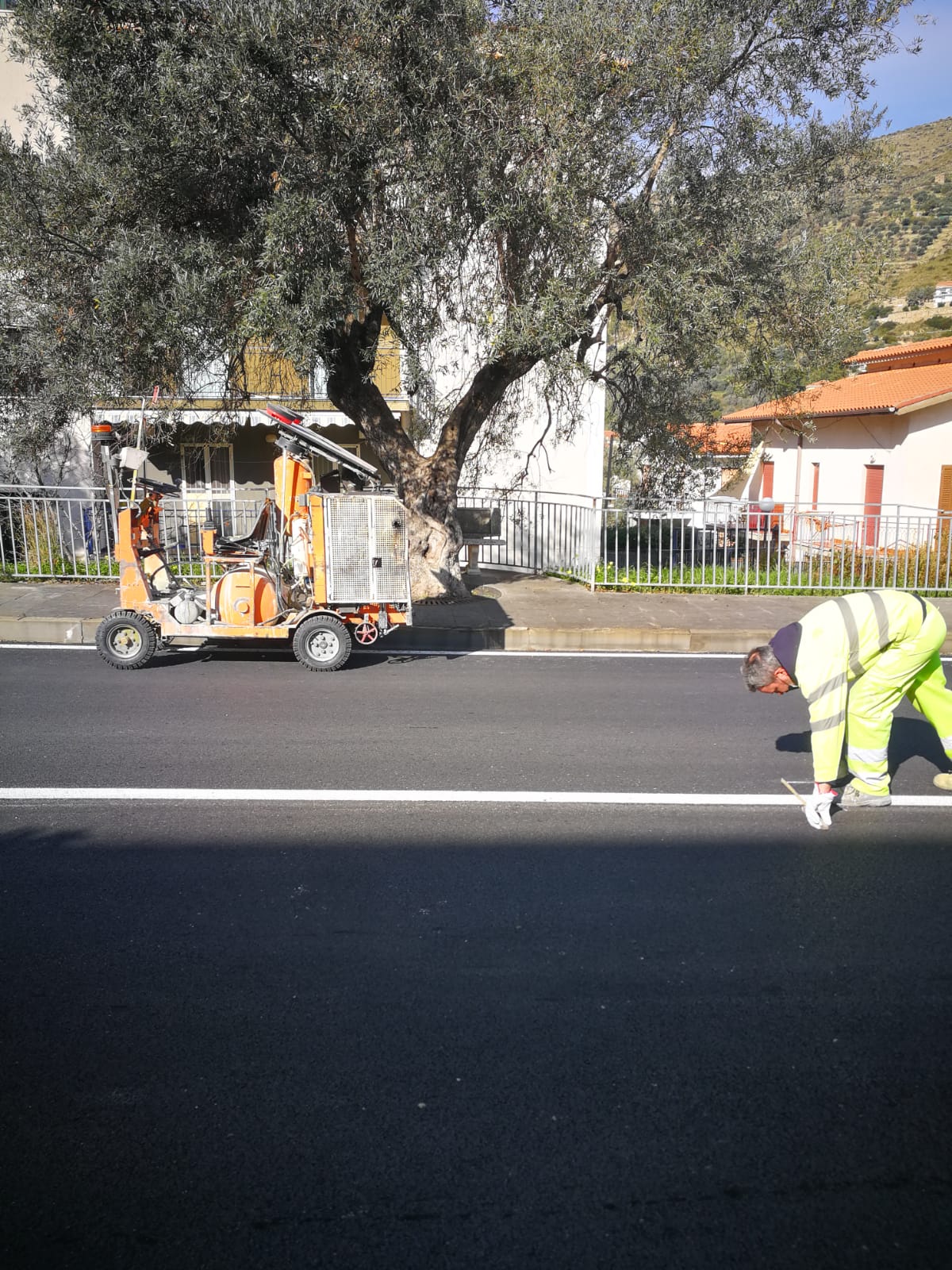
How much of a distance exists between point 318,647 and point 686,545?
20.9 ft

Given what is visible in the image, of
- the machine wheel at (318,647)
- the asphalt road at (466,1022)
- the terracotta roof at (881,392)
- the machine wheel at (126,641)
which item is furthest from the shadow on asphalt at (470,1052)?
the terracotta roof at (881,392)

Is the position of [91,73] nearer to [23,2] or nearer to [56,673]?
[23,2]

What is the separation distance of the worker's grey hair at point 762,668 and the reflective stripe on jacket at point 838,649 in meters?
0.13

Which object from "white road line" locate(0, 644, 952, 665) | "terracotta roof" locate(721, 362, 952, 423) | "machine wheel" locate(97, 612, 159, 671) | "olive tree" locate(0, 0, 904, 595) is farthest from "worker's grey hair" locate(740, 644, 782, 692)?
"terracotta roof" locate(721, 362, 952, 423)

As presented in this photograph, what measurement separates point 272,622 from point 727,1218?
7258 mm

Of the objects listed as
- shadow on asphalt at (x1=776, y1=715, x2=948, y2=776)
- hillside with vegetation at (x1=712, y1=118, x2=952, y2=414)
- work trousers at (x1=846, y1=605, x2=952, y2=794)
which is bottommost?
shadow on asphalt at (x1=776, y1=715, x2=948, y2=776)

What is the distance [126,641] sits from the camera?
9.34m

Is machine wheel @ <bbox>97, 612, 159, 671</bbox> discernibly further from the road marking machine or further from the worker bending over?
the worker bending over

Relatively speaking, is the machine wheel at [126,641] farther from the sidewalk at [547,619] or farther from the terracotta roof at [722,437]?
the terracotta roof at [722,437]

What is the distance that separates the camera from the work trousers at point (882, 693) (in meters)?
5.46

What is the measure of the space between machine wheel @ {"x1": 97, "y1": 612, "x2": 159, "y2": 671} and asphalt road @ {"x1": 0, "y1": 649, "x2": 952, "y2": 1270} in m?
2.57

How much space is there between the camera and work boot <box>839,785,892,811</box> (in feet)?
19.0

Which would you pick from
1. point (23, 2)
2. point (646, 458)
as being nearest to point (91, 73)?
point (23, 2)

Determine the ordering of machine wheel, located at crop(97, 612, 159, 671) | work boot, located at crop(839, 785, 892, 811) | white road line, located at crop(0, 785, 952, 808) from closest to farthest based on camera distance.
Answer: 1. work boot, located at crop(839, 785, 892, 811)
2. white road line, located at crop(0, 785, 952, 808)
3. machine wheel, located at crop(97, 612, 159, 671)
